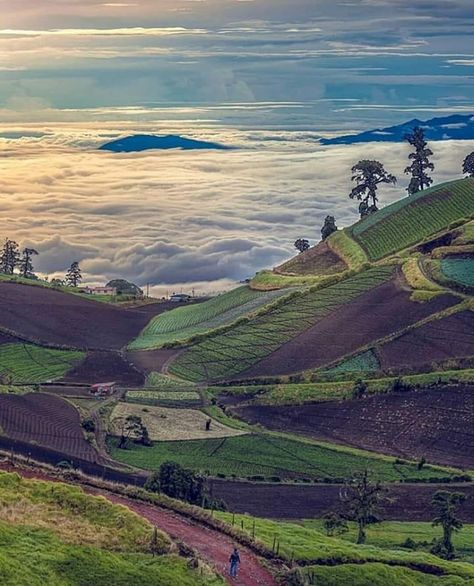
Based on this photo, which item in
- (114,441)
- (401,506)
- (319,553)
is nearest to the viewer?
(319,553)

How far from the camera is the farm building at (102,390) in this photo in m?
96.9

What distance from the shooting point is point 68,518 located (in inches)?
1497

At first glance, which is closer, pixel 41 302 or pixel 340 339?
pixel 340 339

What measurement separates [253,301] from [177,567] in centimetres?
9060

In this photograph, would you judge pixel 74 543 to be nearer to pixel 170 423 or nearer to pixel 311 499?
pixel 311 499

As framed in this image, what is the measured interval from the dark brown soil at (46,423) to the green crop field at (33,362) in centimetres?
1097

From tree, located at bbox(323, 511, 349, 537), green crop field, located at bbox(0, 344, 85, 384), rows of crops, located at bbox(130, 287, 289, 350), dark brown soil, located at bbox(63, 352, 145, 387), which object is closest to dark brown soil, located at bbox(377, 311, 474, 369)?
dark brown soil, located at bbox(63, 352, 145, 387)

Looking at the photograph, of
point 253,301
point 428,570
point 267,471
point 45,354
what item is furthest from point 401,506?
point 253,301

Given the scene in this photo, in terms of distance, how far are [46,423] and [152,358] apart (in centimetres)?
2840

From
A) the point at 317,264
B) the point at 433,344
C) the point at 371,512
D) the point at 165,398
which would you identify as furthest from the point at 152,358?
the point at 371,512

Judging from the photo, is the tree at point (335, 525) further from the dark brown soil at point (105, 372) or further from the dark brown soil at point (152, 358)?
the dark brown soil at point (152, 358)

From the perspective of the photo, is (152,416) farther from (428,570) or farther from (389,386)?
(428,570)

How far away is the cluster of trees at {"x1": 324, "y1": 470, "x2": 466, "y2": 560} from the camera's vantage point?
5803 centimetres

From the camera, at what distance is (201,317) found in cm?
12762
